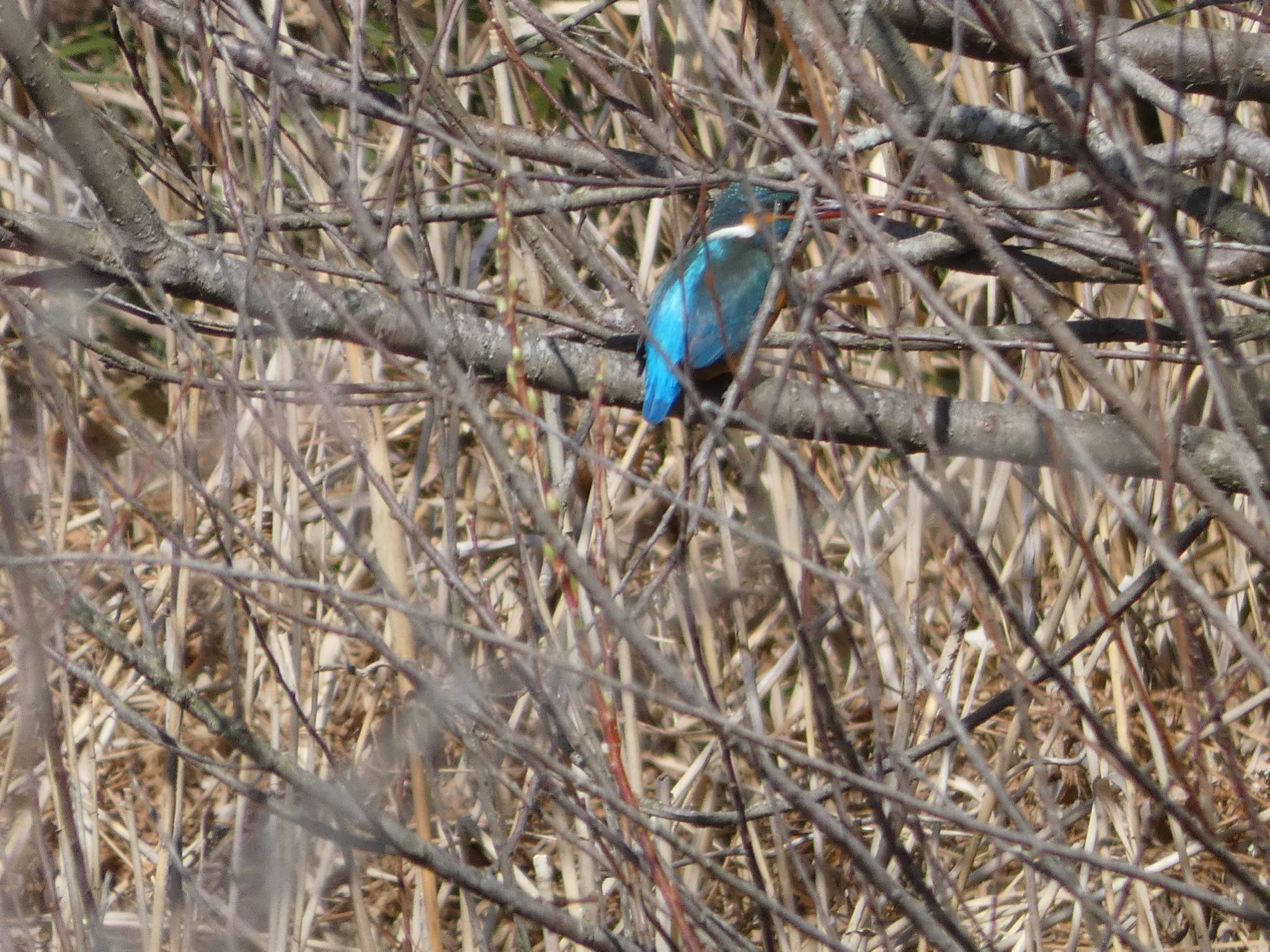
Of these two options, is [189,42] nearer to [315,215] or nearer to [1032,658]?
[315,215]

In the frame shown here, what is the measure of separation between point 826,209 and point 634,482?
3.83ft

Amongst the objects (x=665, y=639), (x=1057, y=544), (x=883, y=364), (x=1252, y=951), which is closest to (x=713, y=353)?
(x=883, y=364)

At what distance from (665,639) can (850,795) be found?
0.52 meters

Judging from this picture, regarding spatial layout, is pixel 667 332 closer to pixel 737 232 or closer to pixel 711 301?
pixel 711 301

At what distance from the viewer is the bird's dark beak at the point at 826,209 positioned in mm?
1882

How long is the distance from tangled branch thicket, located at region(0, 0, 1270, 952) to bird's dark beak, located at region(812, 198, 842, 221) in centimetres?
7

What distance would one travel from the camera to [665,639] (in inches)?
113

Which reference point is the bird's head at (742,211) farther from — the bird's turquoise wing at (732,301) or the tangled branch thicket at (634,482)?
the tangled branch thicket at (634,482)

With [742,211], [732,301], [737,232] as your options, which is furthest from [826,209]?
[737,232]

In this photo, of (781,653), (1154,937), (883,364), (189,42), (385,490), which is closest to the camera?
(385,490)

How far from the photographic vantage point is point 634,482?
85cm

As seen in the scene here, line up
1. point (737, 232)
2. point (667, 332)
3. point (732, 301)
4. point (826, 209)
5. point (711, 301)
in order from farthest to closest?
point (737, 232)
point (732, 301)
point (667, 332)
point (711, 301)
point (826, 209)

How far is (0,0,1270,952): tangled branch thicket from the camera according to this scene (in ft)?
3.12

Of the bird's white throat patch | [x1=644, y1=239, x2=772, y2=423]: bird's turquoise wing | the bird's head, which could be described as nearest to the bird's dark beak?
[x1=644, y1=239, x2=772, y2=423]: bird's turquoise wing
